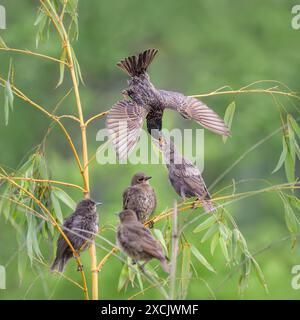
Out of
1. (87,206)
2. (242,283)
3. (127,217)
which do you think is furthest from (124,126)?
(242,283)

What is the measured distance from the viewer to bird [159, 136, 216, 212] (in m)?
5.82

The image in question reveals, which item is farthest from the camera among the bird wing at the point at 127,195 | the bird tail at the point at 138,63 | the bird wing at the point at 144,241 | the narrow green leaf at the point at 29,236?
the bird tail at the point at 138,63

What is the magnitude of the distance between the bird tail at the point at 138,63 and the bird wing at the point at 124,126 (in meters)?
0.55

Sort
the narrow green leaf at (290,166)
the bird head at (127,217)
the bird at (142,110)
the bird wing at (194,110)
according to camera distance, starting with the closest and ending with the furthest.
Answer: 1. the bird head at (127,217)
2. the bird at (142,110)
3. the narrow green leaf at (290,166)
4. the bird wing at (194,110)

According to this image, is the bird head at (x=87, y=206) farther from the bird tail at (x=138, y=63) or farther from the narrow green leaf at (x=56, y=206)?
the bird tail at (x=138, y=63)

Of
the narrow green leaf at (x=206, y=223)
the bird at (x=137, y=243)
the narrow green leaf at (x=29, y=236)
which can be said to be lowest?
the bird at (x=137, y=243)

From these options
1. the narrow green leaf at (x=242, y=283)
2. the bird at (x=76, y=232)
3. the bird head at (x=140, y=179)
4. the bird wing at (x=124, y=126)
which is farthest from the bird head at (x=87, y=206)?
the narrow green leaf at (x=242, y=283)

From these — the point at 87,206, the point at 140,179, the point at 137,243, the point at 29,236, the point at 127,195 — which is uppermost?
the point at 140,179

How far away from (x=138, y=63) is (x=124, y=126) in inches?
43.1

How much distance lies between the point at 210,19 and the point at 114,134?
A: 47.2ft

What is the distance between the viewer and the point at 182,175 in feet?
19.2

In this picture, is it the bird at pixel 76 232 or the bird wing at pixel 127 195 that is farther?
the bird wing at pixel 127 195

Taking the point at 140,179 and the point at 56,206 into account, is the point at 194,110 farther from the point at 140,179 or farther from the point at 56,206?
the point at 56,206

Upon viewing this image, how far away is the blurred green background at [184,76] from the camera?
1415cm
